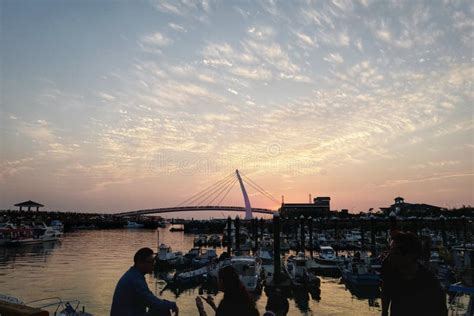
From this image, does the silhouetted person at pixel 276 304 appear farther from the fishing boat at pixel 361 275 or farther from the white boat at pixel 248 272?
the fishing boat at pixel 361 275

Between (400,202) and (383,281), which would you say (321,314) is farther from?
(400,202)

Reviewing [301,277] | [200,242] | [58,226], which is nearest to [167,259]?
[301,277]

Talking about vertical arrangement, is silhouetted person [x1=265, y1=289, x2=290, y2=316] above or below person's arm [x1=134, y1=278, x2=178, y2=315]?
below

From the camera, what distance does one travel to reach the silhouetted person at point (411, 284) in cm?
376

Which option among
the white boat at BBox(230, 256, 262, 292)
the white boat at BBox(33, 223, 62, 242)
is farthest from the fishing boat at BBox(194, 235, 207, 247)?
the white boat at BBox(230, 256, 262, 292)

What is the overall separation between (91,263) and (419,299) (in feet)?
153

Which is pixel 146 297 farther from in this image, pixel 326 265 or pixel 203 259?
pixel 326 265

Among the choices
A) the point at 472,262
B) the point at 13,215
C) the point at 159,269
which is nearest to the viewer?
the point at 472,262

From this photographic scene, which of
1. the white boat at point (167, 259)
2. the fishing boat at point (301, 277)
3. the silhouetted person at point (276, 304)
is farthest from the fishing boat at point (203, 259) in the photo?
the silhouetted person at point (276, 304)

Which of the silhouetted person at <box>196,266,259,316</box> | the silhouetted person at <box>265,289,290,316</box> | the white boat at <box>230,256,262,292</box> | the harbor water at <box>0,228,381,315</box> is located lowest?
the harbor water at <box>0,228,381,315</box>

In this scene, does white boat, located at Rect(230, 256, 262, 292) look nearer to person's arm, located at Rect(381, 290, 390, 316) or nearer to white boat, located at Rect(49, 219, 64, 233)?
person's arm, located at Rect(381, 290, 390, 316)

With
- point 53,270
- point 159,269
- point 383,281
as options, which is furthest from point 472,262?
point 53,270

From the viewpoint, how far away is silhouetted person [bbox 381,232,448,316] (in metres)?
3.76

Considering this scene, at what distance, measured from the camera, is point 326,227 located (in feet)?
371
